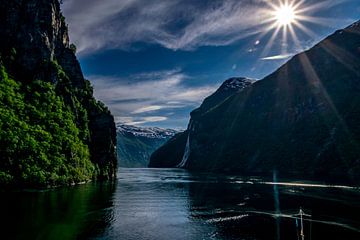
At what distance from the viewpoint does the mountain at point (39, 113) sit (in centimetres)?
11856

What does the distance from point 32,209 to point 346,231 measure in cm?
6615

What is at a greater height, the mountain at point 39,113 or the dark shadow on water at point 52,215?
the mountain at point 39,113

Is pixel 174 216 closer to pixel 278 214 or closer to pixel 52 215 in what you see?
pixel 278 214

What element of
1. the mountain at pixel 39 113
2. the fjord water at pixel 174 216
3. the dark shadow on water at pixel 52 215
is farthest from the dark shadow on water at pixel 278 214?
the mountain at pixel 39 113

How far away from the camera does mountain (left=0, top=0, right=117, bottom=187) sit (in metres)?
119

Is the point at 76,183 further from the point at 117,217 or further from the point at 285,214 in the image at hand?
the point at 285,214

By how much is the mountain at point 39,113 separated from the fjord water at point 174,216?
62.4 ft

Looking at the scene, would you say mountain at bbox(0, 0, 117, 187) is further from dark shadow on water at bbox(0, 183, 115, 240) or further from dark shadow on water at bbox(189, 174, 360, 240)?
dark shadow on water at bbox(189, 174, 360, 240)

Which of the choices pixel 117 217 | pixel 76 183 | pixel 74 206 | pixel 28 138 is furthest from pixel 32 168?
pixel 117 217

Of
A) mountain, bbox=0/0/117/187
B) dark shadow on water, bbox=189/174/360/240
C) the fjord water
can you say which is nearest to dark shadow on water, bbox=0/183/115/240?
the fjord water

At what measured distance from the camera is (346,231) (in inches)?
2501

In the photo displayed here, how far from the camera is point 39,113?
148 m

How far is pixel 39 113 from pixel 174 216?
94265 mm

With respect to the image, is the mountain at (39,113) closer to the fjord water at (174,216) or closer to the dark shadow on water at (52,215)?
the fjord water at (174,216)
